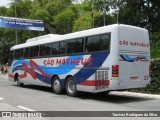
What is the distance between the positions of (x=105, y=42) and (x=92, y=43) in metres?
0.87

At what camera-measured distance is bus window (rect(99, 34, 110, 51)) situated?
1401 centimetres

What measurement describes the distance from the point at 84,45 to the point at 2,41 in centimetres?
4798

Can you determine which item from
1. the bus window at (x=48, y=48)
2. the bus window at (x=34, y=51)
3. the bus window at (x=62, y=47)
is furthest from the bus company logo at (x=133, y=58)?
the bus window at (x=34, y=51)

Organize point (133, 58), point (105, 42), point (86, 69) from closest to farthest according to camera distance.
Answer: point (105, 42)
point (133, 58)
point (86, 69)

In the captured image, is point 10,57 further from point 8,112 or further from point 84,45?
point 8,112

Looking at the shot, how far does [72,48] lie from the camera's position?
16.3 meters

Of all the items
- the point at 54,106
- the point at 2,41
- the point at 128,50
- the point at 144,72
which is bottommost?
the point at 54,106

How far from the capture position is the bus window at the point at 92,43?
14.5 metres

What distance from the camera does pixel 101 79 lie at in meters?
14.3

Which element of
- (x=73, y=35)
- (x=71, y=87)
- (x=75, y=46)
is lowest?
(x=71, y=87)

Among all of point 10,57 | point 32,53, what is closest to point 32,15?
point 10,57

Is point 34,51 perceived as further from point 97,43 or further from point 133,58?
point 133,58

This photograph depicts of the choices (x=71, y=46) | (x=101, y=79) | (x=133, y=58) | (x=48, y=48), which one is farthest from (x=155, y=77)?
(x=48, y=48)

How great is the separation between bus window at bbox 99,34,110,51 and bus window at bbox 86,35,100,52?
0.80 ft
